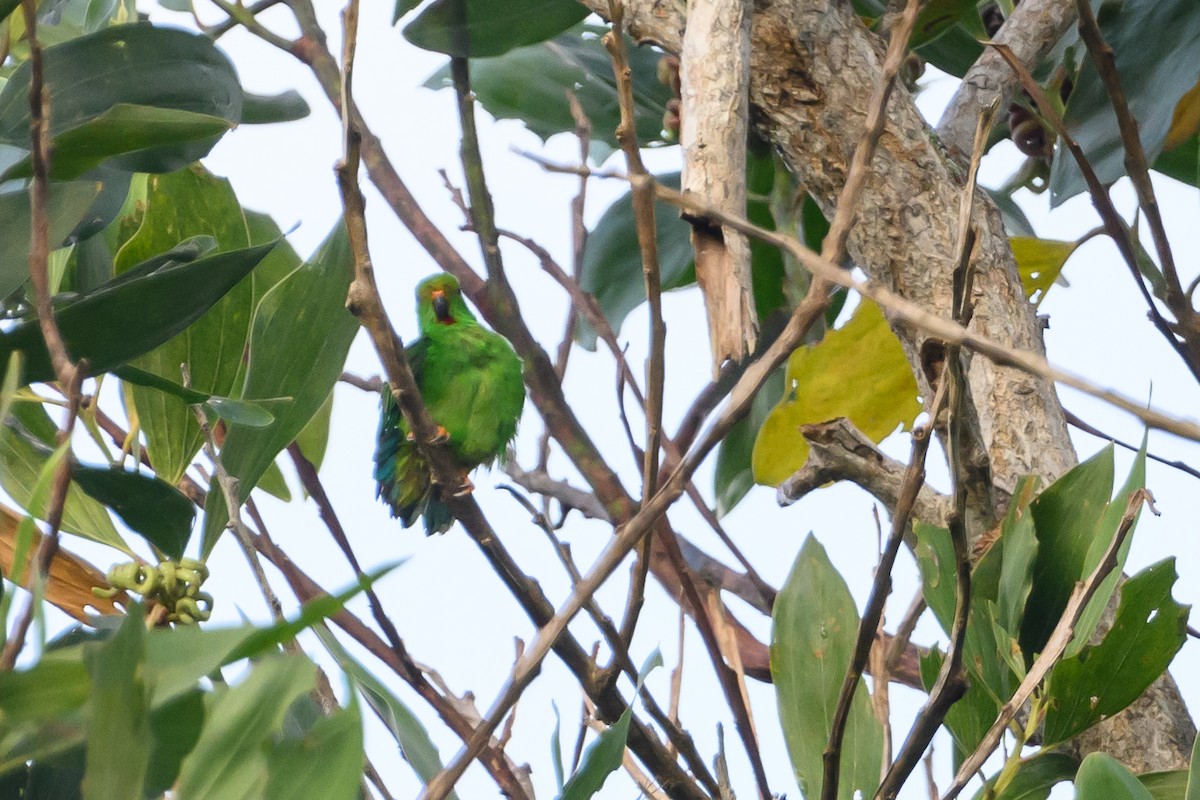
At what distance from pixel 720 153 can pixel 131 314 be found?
1.81 feet

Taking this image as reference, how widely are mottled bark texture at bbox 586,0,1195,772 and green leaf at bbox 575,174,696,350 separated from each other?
1.49ft

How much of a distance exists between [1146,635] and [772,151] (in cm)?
107

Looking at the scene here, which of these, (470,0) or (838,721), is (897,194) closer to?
(470,0)

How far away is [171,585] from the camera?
127 centimetres

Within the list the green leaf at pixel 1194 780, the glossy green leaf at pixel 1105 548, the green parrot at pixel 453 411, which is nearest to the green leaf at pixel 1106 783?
the green leaf at pixel 1194 780

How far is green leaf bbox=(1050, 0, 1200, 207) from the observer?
5.74 ft

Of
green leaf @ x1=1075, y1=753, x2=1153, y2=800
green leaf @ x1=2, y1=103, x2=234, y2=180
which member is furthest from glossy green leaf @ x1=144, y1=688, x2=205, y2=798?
green leaf @ x1=1075, y1=753, x2=1153, y2=800

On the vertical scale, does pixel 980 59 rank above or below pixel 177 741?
above

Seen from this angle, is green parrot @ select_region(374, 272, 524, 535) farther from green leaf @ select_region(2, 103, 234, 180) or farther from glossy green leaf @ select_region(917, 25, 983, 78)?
green leaf @ select_region(2, 103, 234, 180)

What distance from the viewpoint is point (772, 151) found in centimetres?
207

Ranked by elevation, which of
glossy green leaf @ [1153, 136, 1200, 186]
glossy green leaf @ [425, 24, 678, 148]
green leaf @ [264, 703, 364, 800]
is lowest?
green leaf @ [264, 703, 364, 800]

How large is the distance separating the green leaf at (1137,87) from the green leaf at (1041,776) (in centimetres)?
82

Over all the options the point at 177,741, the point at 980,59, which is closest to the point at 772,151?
the point at 980,59

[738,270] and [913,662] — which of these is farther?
[913,662]
